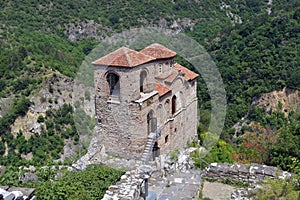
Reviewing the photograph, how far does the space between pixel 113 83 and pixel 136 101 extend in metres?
1.08

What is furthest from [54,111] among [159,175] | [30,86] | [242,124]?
[159,175]

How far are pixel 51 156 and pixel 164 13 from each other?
34988 millimetres

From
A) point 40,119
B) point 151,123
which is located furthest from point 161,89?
point 40,119

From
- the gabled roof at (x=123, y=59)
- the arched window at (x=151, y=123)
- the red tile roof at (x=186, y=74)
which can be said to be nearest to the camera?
the gabled roof at (x=123, y=59)

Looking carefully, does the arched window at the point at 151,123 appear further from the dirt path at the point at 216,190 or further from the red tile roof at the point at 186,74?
the dirt path at the point at 216,190

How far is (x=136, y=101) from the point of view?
12.1 metres

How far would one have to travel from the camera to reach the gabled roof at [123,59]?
1171 cm

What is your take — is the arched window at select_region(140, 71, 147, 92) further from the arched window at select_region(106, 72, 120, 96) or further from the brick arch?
the arched window at select_region(106, 72, 120, 96)

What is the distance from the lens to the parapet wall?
9045 millimetres

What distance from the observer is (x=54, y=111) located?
92.9ft

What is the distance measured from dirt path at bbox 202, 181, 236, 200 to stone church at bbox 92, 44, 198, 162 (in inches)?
144

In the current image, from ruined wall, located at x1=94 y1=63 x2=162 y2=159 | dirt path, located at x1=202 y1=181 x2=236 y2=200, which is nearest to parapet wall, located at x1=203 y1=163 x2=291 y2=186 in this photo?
dirt path, located at x1=202 y1=181 x2=236 y2=200

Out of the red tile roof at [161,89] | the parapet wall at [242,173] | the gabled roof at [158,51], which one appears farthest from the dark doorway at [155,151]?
the parapet wall at [242,173]

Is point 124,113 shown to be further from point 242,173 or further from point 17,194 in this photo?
point 17,194
